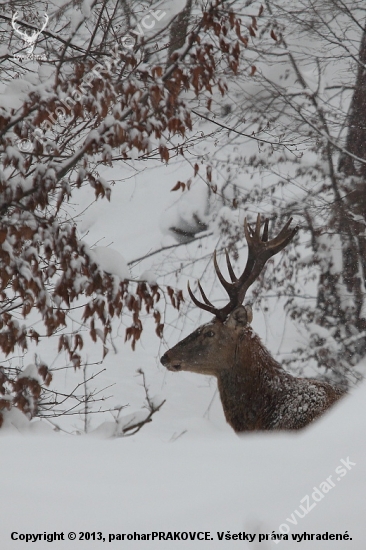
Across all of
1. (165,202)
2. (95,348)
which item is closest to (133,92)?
(95,348)

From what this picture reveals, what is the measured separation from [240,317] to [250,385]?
1.69 feet

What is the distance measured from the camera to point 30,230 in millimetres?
2805

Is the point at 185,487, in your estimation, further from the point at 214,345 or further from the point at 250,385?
the point at 214,345

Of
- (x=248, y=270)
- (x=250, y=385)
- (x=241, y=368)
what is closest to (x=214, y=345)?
(x=241, y=368)

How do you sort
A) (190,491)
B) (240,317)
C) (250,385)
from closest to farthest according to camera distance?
(190,491), (250,385), (240,317)

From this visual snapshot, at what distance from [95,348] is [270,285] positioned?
3.84 m

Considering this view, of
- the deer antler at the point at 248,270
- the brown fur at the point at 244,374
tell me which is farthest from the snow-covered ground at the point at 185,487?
the deer antler at the point at 248,270

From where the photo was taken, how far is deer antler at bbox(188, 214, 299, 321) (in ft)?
16.3

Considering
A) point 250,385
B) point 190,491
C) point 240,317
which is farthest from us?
point 240,317

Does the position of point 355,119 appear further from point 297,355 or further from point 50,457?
point 50,457

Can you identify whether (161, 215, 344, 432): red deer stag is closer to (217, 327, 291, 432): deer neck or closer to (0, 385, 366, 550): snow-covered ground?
(217, 327, 291, 432): deer neck

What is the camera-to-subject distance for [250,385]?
15.6ft

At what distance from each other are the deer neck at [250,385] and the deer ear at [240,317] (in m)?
0.08

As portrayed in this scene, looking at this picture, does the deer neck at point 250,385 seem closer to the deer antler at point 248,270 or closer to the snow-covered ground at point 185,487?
the deer antler at point 248,270
